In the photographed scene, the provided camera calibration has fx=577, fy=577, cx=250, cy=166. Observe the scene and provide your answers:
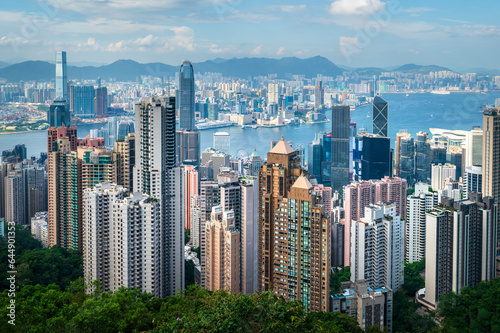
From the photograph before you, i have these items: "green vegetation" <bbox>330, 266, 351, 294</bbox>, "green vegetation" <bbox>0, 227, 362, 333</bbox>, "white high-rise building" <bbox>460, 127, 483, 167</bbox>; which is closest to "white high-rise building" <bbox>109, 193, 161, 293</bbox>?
"green vegetation" <bbox>0, 227, 362, 333</bbox>

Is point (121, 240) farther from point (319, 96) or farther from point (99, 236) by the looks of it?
point (319, 96)

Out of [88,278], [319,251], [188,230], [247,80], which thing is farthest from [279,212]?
[247,80]

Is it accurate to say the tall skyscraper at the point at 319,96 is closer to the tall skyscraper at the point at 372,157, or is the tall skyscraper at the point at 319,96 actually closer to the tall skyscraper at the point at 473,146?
the tall skyscraper at the point at 372,157

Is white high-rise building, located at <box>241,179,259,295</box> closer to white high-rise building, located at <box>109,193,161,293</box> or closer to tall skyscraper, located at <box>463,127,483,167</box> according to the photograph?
white high-rise building, located at <box>109,193,161,293</box>

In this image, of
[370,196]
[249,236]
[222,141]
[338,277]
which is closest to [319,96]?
[222,141]

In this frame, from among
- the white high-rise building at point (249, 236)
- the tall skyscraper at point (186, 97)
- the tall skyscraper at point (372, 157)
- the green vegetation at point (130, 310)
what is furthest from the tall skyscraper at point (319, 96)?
the green vegetation at point (130, 310)

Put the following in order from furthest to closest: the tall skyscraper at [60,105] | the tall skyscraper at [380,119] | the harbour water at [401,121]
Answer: the tall skyscraper at [380,119] → the harbour water at [401,121] → the tall skyscraper at [60,105]

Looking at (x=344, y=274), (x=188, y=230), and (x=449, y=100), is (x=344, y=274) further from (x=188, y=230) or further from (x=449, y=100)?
(x=449, y=100)
